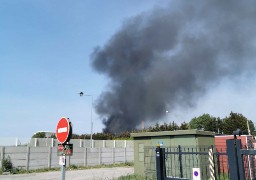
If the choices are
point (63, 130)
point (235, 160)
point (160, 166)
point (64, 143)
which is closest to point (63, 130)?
point (63, 130)

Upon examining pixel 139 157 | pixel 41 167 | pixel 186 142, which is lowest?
pixel 41 167

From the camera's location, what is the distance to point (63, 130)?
6.25 metres

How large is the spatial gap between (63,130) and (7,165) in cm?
1692

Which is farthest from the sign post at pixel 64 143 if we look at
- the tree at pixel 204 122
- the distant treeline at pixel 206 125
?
the tree at pixel 204 122

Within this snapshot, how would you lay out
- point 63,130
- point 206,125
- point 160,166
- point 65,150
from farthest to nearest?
point 206,125 < point 160,166 < point 63,130 < point 65,150

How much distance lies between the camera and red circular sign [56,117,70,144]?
6.07 m

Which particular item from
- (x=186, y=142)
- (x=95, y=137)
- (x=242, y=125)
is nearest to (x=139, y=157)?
(x=186, y=142)

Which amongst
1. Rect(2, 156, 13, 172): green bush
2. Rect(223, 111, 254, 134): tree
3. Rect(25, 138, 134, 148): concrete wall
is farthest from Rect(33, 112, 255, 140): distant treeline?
Rect(2, 156, 13, 172): green bush

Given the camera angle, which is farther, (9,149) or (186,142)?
(9,149)

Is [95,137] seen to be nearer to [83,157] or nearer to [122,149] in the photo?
[122,149]

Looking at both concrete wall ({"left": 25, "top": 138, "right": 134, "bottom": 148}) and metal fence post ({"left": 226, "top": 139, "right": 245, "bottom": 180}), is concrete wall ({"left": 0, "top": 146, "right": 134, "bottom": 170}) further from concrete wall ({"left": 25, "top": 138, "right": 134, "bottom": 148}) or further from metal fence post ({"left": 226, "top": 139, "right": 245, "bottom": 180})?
metal fence post ({"left": 226, "top": 139, "right": 245, "bottom": 180})

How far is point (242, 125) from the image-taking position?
77812 mm

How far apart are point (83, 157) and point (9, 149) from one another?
27.8 ft

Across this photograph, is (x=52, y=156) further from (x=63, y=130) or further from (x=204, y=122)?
(x=204, y=122)
